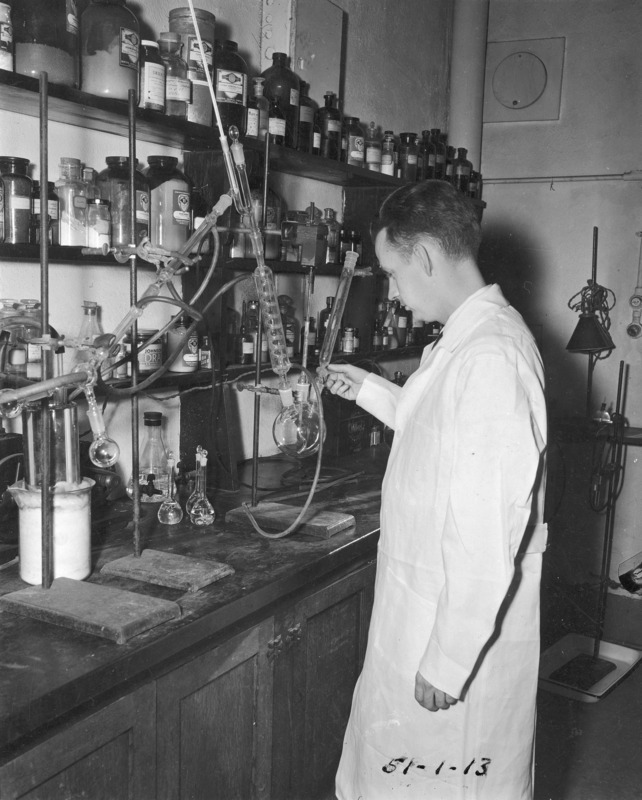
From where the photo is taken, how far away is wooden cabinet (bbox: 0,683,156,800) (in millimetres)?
1166

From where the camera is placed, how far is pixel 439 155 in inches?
131

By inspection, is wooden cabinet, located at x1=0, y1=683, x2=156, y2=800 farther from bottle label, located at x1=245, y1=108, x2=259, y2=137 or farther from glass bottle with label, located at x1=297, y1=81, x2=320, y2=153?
glass bottle with label, located at x1=297, y1=81, x2=320, y2=153

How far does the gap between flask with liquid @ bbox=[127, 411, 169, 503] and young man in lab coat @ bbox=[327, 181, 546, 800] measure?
78cm

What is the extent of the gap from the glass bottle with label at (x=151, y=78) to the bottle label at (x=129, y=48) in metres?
0.05

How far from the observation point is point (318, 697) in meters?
1.94

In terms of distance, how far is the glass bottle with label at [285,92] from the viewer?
8.04 feet

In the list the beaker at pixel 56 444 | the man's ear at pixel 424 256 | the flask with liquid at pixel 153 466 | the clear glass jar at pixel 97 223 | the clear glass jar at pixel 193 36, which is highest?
the clear glass jar at pixel 193 36

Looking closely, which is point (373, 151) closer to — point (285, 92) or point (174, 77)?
point (285, 92)

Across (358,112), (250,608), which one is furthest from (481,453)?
(358,112)

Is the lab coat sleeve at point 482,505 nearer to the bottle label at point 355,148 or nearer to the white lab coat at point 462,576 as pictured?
the white lab coat at point 462,576

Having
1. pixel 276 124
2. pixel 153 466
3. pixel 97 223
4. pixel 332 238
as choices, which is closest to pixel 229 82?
pixel 276 124

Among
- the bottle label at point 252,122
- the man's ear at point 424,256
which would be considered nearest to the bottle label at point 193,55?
the bottle label at point 252,122

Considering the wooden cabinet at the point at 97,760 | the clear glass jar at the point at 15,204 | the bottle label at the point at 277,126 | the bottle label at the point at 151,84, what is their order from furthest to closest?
1. the bottle label at the point at 277,126
2. the bottle label at the point at 151,84
3. the clear glass jar at the point at 15,204
4. the wooden cabinet at the point at 97,760

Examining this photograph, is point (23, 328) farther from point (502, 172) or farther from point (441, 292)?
point (502, 172)
